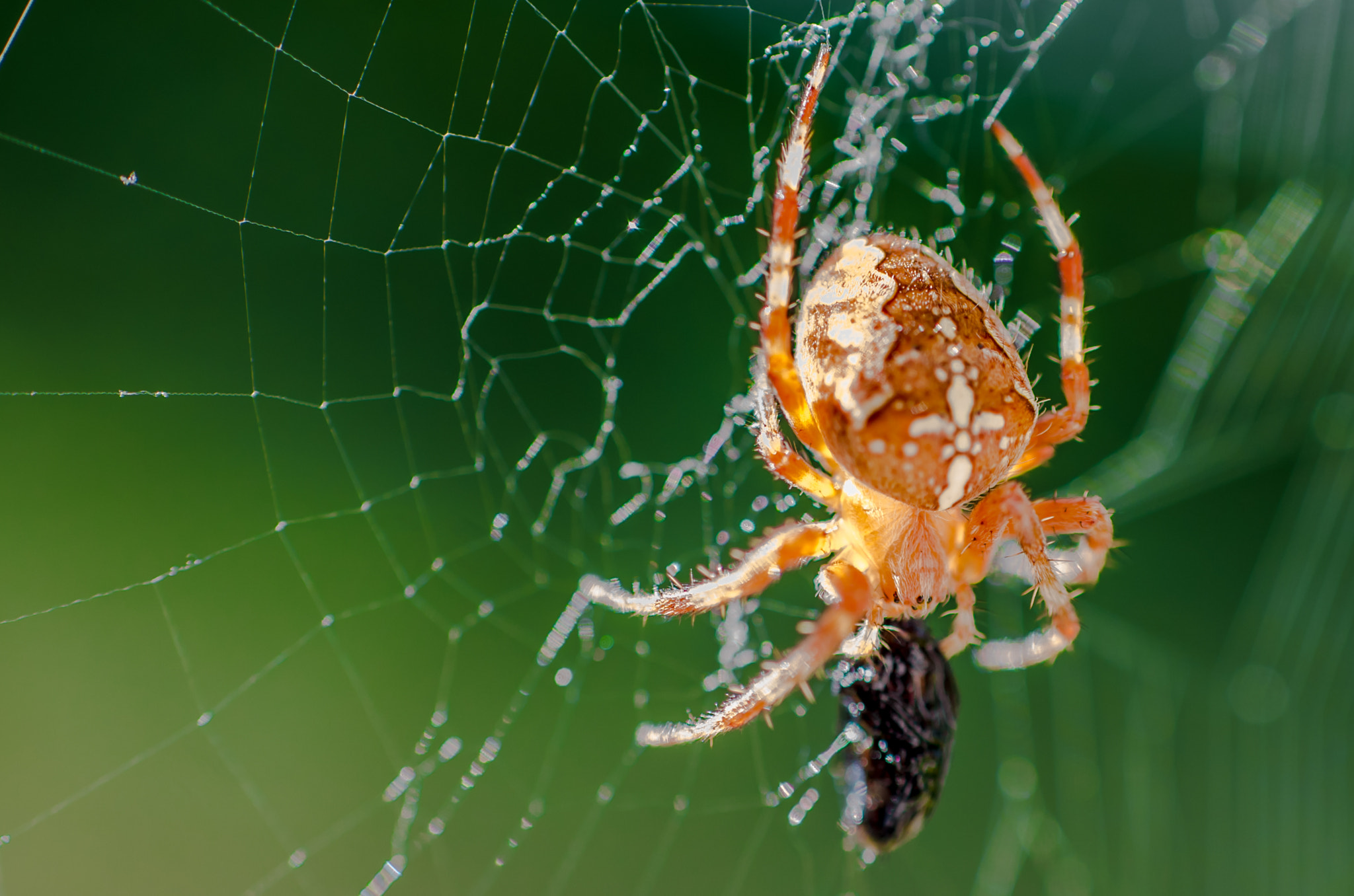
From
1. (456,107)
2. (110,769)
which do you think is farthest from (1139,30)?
(110,769)

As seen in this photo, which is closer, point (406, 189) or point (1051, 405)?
point (1051, 405)

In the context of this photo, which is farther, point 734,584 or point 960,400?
point 734,584

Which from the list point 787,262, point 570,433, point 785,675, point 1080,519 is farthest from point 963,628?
point 570,433

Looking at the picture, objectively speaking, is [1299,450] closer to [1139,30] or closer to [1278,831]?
[1278,831]

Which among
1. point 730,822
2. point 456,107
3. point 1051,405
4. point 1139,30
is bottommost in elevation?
point 730,822

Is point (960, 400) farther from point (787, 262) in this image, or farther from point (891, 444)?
point (787, 262)

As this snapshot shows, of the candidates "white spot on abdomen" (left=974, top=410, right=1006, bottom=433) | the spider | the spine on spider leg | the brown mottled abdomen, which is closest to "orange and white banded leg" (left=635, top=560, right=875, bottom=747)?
the spider

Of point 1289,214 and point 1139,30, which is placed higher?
point 1139,30
